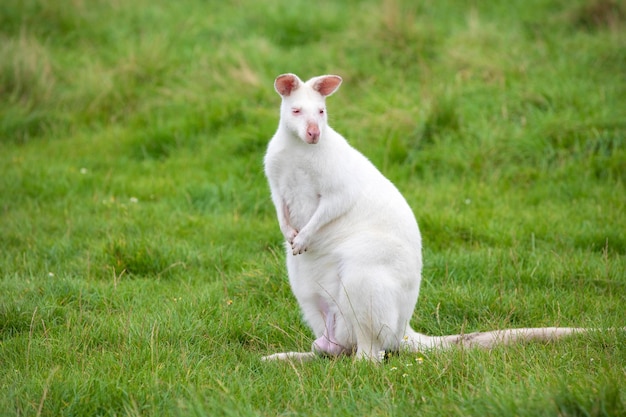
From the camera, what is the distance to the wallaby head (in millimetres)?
4180

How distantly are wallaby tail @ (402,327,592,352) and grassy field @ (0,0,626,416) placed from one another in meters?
0.12

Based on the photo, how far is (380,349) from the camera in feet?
13.4

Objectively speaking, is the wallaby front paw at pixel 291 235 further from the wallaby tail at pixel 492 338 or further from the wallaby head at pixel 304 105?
the wallaby tail at pixel 492 338

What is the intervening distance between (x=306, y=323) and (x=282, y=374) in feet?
2.43

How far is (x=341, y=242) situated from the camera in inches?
166

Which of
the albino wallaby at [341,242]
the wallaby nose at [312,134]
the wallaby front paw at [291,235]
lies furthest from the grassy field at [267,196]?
the wallaby nose at [312,134]

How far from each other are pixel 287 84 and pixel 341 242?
913 mm

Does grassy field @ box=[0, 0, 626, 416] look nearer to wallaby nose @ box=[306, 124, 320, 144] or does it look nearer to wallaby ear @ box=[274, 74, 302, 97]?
wallaby nose @ box=[306, 124, 320, 144]

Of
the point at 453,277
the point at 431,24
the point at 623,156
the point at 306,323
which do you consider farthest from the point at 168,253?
the point at 431,24

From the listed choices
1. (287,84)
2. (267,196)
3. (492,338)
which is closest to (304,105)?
(287,84)

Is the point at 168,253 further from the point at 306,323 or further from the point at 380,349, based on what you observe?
the point at 380,349

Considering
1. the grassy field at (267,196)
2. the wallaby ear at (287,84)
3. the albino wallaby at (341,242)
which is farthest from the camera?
the wallaby ear at (287,84)

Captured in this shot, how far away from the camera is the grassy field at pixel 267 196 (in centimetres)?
358

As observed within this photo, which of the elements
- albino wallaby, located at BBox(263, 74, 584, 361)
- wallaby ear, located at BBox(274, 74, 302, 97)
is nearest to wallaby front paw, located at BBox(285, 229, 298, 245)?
albino wallaby, located at BBox(263, 74, 584, 361)
